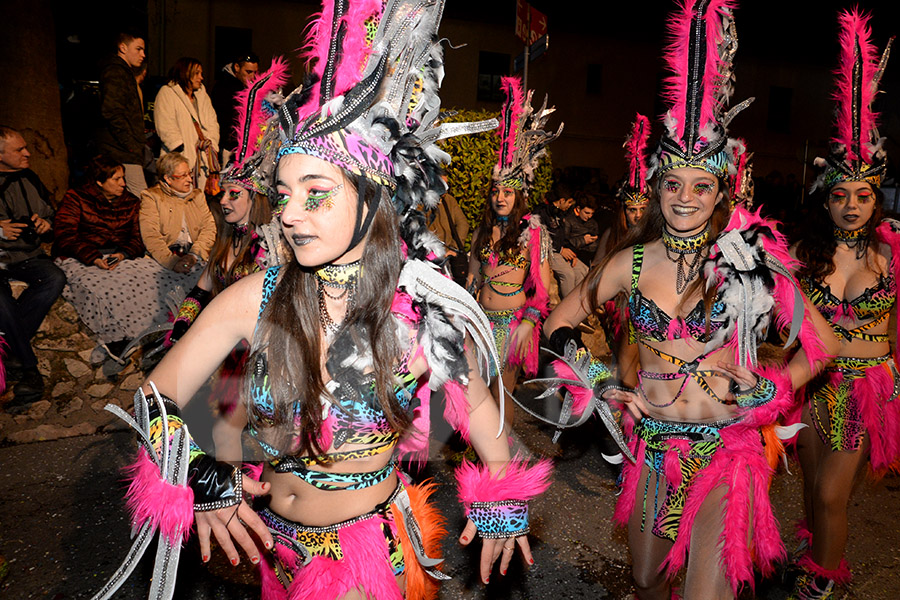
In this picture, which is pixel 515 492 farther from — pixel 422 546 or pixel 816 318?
pixel 816 318

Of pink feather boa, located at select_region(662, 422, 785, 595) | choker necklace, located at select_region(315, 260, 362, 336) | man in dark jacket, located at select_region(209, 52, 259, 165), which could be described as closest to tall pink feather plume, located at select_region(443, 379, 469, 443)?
choker necklace, located at select_region(315, 260, 362, 336)

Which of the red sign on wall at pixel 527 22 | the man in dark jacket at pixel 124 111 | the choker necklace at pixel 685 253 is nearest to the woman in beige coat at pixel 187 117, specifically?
the man in dark jacket at pixel 124 111

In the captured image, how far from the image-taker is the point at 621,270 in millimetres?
3232

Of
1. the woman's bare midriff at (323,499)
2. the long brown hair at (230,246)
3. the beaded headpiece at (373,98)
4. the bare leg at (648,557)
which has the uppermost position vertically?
the beaded headpiece at (373,98)

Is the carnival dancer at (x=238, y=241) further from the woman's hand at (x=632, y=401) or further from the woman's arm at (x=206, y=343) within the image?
the woman's hand at (x=632, y=401)

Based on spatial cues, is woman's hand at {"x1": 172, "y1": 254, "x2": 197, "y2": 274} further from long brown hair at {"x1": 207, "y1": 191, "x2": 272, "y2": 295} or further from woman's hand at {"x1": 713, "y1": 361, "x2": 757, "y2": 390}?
woman's hand at {"x1": 713, "y1": 361, "x2": 757, "y2": 390}

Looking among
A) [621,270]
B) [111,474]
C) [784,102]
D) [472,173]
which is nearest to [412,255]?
[621,270]

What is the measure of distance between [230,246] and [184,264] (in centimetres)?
237

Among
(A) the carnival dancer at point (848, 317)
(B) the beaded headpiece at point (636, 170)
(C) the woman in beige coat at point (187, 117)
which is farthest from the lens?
(C) the woman in beige coat at point (187, 117)

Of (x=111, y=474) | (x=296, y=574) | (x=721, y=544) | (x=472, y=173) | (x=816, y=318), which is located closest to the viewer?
(x=296, y=574)

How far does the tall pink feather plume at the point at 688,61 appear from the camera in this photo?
3.09 metres

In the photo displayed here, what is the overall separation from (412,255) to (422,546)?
1020 millimetres

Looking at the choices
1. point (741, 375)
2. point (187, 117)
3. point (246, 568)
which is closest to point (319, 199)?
point (741, 375)

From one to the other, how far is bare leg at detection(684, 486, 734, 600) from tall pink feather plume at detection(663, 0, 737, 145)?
1.73 m
